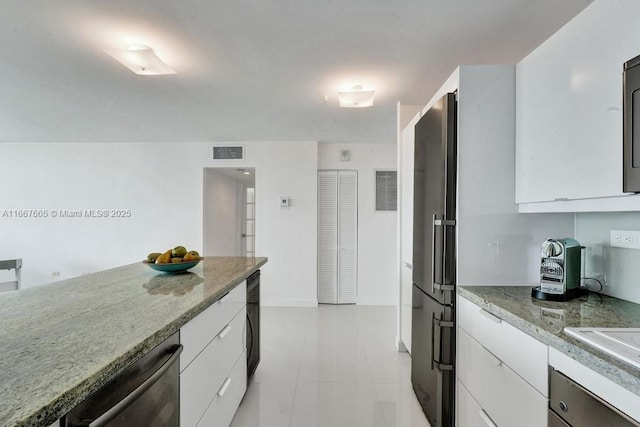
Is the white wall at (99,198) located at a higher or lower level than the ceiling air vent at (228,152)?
lower

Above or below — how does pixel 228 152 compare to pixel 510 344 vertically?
above

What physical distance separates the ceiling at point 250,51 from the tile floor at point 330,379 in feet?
8.23

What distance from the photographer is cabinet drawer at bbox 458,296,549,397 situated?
41.7 inches

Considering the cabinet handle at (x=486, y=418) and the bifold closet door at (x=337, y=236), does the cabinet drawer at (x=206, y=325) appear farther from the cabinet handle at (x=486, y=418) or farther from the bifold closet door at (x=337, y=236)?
the bifold closet door at (x=337, y=236)

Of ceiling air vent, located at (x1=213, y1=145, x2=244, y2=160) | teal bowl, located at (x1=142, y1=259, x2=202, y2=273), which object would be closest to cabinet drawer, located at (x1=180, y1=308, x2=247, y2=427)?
teal bowl, located at (x1=142, y1=259, x2=202, y2=273)

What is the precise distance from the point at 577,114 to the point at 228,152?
4213 millimetres

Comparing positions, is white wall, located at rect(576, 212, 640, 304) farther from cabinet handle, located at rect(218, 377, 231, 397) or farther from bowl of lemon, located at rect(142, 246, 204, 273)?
bowl of lemon, located at rect(142, 246, 204, 273)

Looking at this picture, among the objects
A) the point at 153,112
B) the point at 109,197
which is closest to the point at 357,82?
the point at 153,112

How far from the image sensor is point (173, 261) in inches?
77.2

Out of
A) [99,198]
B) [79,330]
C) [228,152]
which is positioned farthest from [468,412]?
[99,198]

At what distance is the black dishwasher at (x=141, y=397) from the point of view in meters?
0.73

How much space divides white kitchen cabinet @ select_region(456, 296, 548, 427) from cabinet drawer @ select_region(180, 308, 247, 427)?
1.29 metres

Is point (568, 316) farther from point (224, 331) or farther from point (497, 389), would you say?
point (224, 331)

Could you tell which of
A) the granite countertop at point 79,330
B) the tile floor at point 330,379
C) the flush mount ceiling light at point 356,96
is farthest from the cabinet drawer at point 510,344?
the flush mount ceiling light at point 356,96
